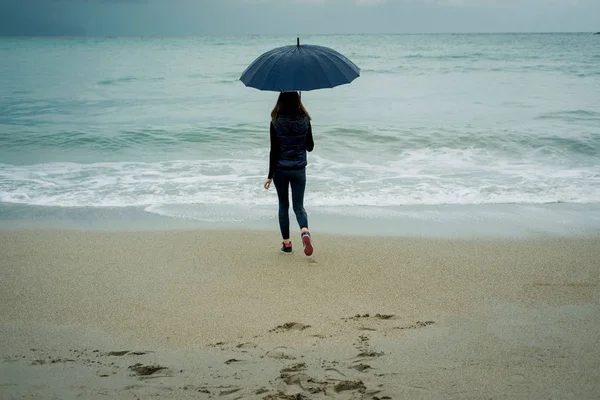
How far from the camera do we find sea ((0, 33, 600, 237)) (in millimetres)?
7145

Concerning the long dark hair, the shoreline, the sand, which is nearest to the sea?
the shoreline

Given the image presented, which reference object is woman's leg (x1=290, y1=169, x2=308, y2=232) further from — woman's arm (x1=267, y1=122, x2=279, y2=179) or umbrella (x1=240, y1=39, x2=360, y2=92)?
umbrella (x1=240, y1=39, x2=360, y2=92)

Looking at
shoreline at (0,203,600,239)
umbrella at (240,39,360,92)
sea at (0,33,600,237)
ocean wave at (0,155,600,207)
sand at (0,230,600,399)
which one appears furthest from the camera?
ocean wave at (0,155,600,207)

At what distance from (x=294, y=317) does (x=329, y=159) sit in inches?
285

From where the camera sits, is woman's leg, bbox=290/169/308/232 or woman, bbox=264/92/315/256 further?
woman's leg, bbox=290/169/308/232

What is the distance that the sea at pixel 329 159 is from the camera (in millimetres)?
7145

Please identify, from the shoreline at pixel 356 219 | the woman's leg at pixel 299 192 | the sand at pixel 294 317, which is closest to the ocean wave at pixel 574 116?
the shoreline at pixel 356 219

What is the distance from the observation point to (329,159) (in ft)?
37.0

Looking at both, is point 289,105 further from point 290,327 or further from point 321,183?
point 321,183

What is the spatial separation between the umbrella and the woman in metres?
0.32

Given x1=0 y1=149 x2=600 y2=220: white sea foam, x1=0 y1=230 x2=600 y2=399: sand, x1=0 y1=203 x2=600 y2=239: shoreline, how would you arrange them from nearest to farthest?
x1=0 y1=230 x2=600 y2=399: sand
x1=0 y1=203 x2=600 y2=239: shoreline
x1=0 y1=149 x2=600 y2=220: white sea foam

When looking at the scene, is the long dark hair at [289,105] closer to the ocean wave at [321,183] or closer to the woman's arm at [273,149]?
the woman's arm at [273,149]

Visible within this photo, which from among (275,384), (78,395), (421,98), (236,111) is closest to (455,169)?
(275,384)

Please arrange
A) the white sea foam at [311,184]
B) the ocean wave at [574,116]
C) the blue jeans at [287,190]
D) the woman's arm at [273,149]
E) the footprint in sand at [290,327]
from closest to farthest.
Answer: the footprint in sand at [290,327] < the woman's arm at [273,149] < the blue jeans at [287,190] < the white sea foam at [311,184] < the ocean wave at [574,116]
